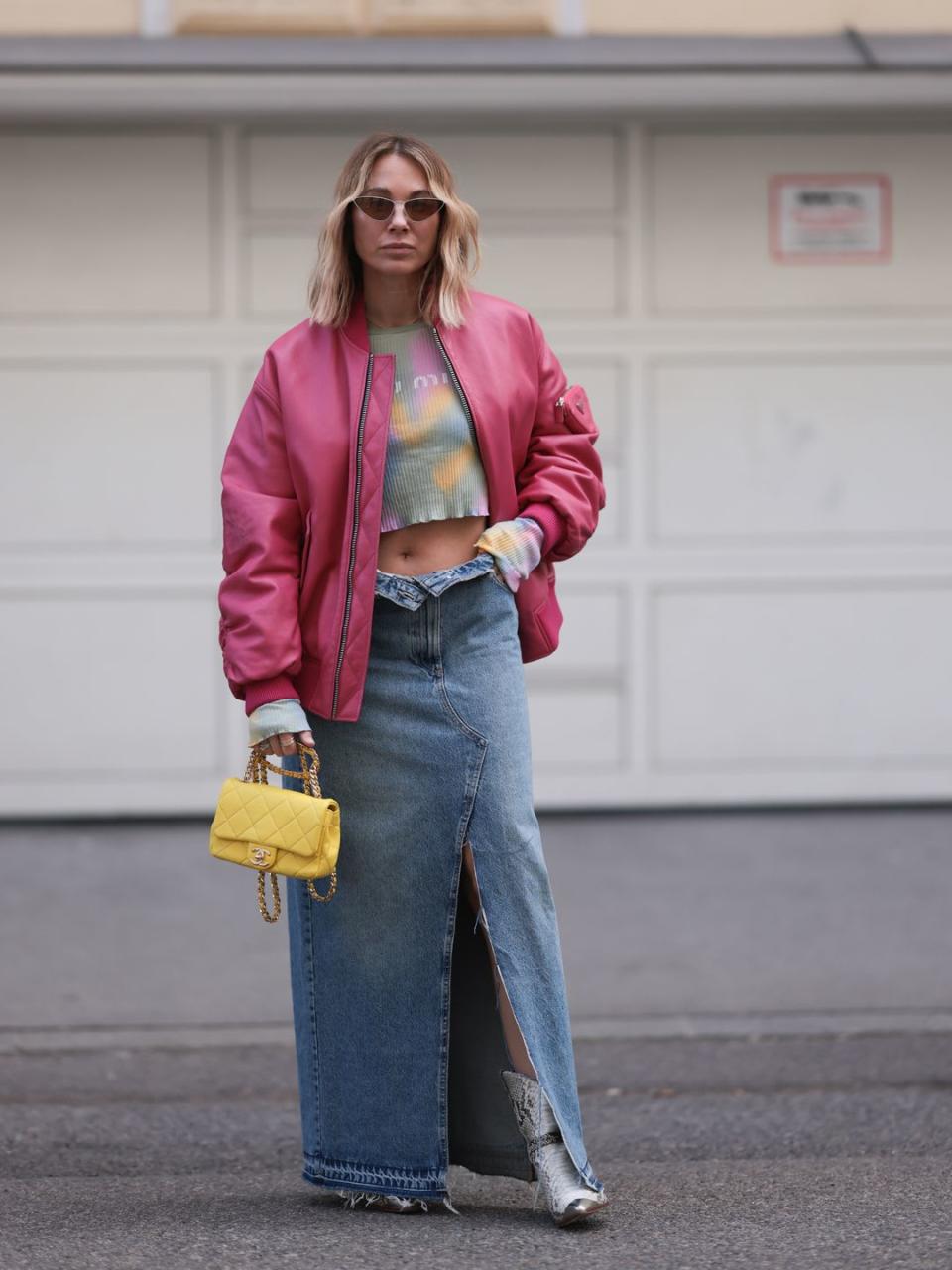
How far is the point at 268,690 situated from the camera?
3.58 meters

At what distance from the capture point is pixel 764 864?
22.5 ft

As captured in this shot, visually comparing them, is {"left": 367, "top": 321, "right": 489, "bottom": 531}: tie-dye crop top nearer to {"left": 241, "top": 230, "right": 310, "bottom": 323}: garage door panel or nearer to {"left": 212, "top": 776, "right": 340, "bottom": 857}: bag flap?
{"left": 212, "top": 776, "right": 340, "bottom": 857}: bag flap

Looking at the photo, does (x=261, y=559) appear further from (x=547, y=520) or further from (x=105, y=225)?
(x=105, y=225)

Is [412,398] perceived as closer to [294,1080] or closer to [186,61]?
[294,1080]

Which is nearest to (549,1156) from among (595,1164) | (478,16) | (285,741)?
(595,1164)

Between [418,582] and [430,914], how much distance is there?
0.60 metres

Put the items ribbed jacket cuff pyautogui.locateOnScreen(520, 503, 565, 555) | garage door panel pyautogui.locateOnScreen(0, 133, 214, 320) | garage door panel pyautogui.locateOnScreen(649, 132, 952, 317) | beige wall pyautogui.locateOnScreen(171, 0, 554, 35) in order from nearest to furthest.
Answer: ribbed jacket cuff pyautogui.locateOnScreen(520, 503, 565, 555), beige wall pyautogui.locateOnScreen(171, 0, 554, 35), garage door panel pyautogui.locateOnScreen(0, 133, 214, 320), garage door panel pyautogui.locateOnScreen(649, 132, 952, 317)

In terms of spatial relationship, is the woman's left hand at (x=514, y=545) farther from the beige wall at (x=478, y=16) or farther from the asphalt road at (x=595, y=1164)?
the beige wall at (x=478, y=16)

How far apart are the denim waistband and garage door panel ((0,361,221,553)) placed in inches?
151

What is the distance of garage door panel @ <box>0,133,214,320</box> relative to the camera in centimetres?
731

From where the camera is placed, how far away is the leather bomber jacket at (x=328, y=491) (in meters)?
3.58

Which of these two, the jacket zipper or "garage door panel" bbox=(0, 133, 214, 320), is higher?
"garage door panel" bbox=(0, 133, 214, 320)

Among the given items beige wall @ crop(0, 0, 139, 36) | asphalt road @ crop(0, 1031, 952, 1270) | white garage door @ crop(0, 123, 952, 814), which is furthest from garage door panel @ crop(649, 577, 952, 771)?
beige wall @ crop(0, 0, 139, 36)

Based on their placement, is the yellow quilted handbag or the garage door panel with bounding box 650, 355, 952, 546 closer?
the yellow quilted handbag
